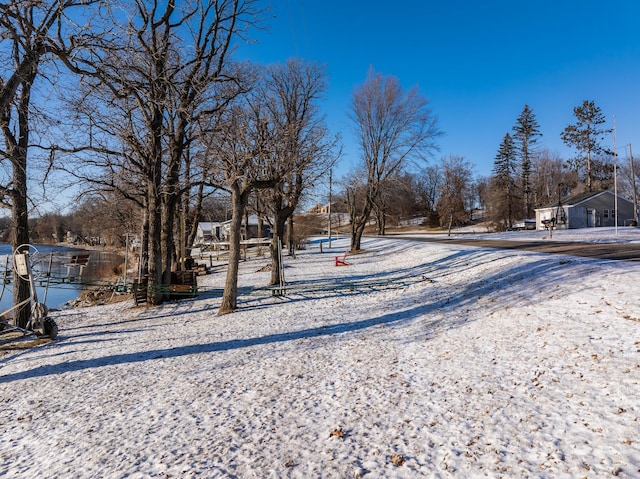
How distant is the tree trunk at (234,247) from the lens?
1038 cm

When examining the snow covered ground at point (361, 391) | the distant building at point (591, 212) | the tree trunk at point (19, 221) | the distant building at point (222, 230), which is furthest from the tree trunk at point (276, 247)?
the distant building at point (222, 230)

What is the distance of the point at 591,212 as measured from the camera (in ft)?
109

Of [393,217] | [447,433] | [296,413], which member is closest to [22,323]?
[296,413]

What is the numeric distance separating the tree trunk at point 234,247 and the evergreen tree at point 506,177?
1830 inches

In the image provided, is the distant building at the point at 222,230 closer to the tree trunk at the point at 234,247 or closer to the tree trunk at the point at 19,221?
the tree trunk at the point at 234,247

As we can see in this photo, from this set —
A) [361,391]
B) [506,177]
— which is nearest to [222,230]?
[506,177]

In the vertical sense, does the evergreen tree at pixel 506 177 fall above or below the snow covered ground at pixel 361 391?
above

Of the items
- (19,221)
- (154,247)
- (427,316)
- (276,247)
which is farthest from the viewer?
(276,247)

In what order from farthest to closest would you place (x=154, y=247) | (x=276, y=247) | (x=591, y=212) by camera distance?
(x=591, y=212) < (x=276, y=247) < (x=154, y=247)

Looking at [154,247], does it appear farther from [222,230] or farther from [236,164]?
[222,230]

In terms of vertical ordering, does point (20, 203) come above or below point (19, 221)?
above

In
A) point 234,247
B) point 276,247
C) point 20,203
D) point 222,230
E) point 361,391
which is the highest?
point 20,203

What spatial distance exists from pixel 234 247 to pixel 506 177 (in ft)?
175

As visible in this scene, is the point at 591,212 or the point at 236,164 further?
the point at 591,212
